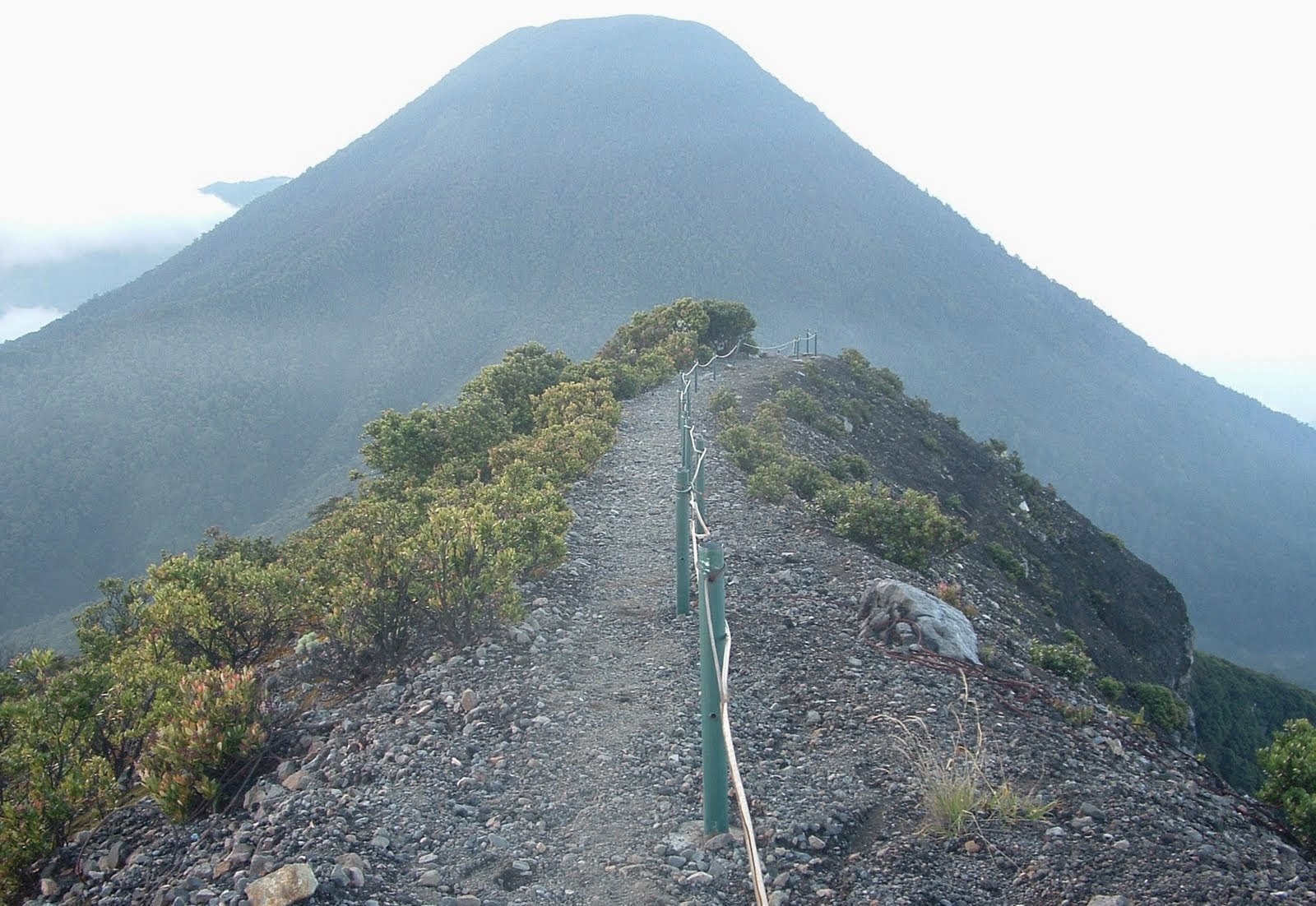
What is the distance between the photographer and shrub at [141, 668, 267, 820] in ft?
13.3

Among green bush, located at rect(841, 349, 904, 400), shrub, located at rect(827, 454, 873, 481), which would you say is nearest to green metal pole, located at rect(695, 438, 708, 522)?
shrub, located at rect(827, 454, 873, 481)

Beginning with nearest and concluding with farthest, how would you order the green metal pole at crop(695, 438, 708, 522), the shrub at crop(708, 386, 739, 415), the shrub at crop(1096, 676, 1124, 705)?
the green metal pole at crop(695, 438, 708, 522) → the shrub at crop(1096, 676, 1124, 705) → the shrub at crop(708, 386, 739, 415)

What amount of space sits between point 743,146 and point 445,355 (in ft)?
222

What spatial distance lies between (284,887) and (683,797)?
5.91ft

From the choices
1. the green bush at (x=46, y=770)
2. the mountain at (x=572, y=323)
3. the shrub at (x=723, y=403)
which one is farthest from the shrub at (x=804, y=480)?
the mountain at (x=572, y=323)

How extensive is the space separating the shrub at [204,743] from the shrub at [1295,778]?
5295 millimetres

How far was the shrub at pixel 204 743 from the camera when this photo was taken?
13.3 feet

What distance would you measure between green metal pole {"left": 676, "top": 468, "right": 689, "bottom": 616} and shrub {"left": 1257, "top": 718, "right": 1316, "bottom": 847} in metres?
3.59

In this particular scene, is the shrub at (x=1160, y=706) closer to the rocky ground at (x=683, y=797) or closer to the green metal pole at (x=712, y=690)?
the rocky ground at (x=683, y=797)

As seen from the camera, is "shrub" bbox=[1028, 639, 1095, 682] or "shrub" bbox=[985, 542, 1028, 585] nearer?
"shrub" bbox=[1028, 639, 1095, 682]

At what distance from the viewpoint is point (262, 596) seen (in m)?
6.10

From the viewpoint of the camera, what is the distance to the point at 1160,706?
1024 cm

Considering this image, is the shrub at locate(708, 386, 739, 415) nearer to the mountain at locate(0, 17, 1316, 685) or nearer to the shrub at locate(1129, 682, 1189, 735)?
the shrub at locate(1129, 682, 1189, 735)

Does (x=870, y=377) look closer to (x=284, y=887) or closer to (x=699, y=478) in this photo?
(x=699, y=478)
